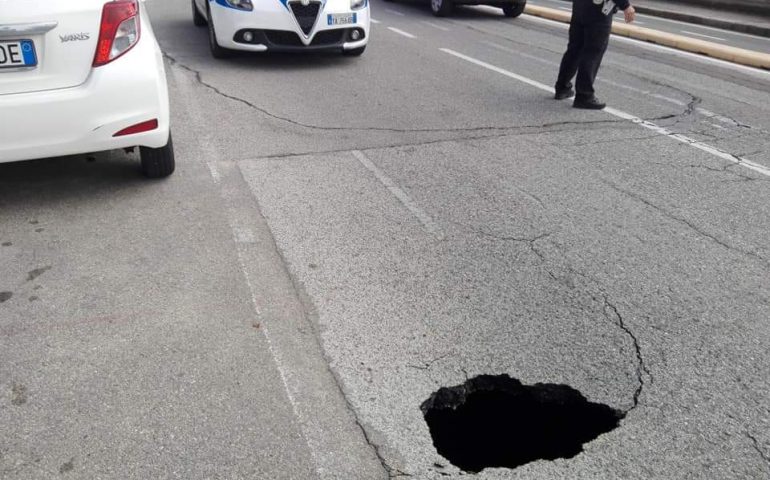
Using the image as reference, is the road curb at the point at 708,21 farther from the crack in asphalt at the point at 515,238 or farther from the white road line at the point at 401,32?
the crack in asphalt at the point at 515,238

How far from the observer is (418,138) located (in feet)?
21.2

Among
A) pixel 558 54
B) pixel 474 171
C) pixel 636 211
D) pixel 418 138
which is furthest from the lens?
pixel 558 54

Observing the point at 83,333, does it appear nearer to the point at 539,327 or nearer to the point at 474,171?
the point at 539,327

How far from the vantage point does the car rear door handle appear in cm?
399

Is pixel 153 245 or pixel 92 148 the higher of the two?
pixel 92 148

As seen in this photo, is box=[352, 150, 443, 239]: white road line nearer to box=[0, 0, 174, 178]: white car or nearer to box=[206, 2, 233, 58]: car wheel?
box=[0, 0, 174, 178]: white car

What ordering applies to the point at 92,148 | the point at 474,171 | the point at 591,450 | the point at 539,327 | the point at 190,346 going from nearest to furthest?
the point at 591,450 < the point at 190,346 < the point at 539,327 < the point at 92,148 < the point at 474,171

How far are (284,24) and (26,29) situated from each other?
500 cm

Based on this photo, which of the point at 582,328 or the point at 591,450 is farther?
the point at 582,328

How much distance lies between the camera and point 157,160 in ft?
16.7

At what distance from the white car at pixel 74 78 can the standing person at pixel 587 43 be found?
4594 millimetres

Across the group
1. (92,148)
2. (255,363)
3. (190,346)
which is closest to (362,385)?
(255,363)

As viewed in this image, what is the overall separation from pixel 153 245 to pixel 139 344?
3.55ft

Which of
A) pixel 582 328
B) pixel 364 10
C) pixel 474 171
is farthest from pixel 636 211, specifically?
pixel 364 10
